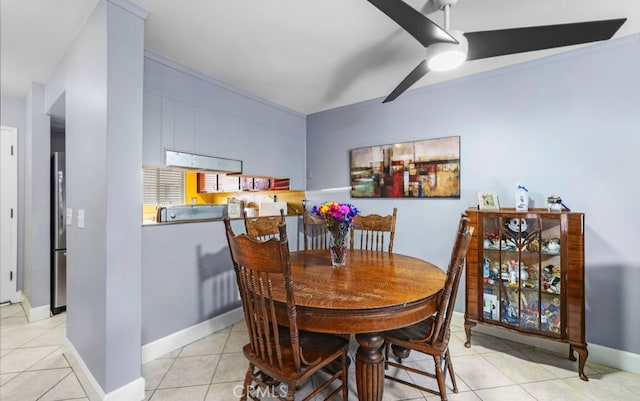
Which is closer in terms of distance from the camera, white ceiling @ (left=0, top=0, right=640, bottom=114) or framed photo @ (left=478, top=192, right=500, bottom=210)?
white ceiling @ (left=0, top=0, right=640, bottom=114)

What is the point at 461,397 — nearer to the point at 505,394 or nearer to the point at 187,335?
the point at 505,394

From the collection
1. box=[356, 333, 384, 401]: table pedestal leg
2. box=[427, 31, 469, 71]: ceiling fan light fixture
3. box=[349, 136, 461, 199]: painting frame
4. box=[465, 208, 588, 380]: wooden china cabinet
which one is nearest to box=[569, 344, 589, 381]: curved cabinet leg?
box=[465, 208, 588, 380]: wooden china cabinet

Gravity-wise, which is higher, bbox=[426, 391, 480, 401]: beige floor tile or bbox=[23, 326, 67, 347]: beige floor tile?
bbox=[426, 391, 480, 401]: beige floor tile

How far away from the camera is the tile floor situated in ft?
5.87

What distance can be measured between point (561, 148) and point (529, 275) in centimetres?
112

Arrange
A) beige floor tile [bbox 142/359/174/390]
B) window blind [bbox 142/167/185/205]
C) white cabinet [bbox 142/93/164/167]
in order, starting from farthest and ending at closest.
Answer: window blind [bbox 142/167/185/205] < white cabinet [bbox 142/93/164/167] < beige floor tile [bbox 142/359/174/390]

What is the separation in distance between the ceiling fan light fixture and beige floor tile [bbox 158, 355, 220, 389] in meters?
2.56

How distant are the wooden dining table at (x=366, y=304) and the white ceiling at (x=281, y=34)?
168 centimetres

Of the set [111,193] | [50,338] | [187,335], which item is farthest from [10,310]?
[111,193]

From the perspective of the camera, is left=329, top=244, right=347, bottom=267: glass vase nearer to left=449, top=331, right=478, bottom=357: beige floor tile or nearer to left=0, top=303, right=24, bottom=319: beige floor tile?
left=449, top=331, right=478, bottom=357: beige floor tile

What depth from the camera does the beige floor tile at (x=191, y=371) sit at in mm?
1902

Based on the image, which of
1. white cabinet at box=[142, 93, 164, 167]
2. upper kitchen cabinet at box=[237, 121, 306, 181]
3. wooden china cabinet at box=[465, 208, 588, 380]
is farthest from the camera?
upper kitchen cabinet at box=[237, 121, 306, 181]

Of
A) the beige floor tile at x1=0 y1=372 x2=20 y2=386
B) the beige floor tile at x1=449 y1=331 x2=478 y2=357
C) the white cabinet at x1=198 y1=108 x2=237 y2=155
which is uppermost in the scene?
the white cabinet at x1=198 y1=108 x2=237 y2=155

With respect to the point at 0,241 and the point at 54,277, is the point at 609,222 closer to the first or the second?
the point at 54,277
